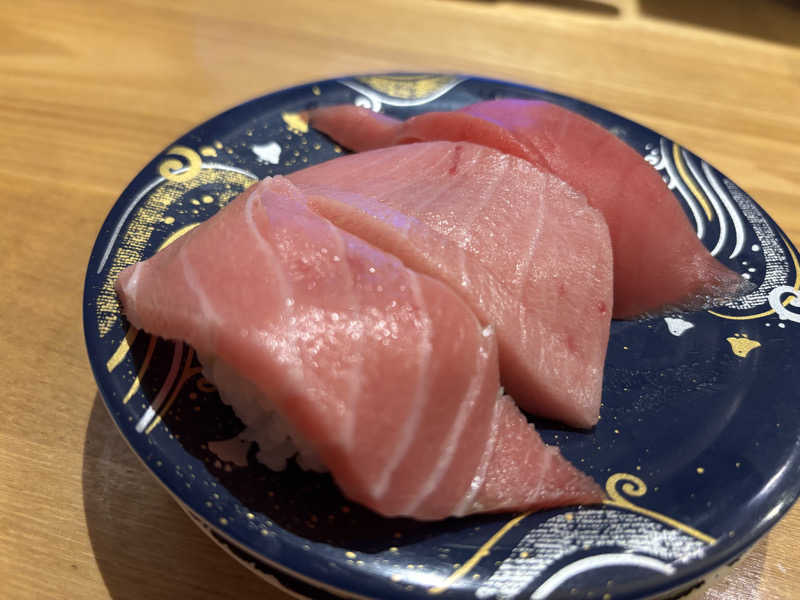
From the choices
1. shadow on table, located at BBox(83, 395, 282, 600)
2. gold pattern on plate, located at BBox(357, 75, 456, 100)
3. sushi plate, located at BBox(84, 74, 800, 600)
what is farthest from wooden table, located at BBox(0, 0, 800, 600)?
gold pattern on plate, located at BBox(357, 75, 456, 100)

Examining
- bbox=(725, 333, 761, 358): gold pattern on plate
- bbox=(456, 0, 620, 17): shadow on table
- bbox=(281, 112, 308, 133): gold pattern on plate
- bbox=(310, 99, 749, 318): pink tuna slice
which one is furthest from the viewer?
bbox=(456, 0, 620, 17): shadow on table

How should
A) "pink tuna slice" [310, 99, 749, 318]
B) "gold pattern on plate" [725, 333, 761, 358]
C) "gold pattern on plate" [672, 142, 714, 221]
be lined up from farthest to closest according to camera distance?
"gold pattern on plate" [672, 142, 714, 221]
"pink tuna slice" [310, 99, 749, 318]
"gold pattern on plate" [725, 333, 761, 358]

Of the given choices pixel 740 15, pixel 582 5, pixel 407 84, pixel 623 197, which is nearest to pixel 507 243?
pixel 623 197

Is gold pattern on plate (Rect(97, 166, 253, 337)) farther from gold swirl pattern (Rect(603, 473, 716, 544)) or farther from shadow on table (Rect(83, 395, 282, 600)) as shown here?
gold swirl pattern (Rect(603, 473, 716, 544))

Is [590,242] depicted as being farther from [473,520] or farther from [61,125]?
[61,125]

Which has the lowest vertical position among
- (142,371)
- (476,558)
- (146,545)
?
(146,545)

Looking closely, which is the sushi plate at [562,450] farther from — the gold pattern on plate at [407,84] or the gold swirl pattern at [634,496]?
the gold pattern on plate at [407,84]

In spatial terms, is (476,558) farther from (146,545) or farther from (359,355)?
(146,545)
